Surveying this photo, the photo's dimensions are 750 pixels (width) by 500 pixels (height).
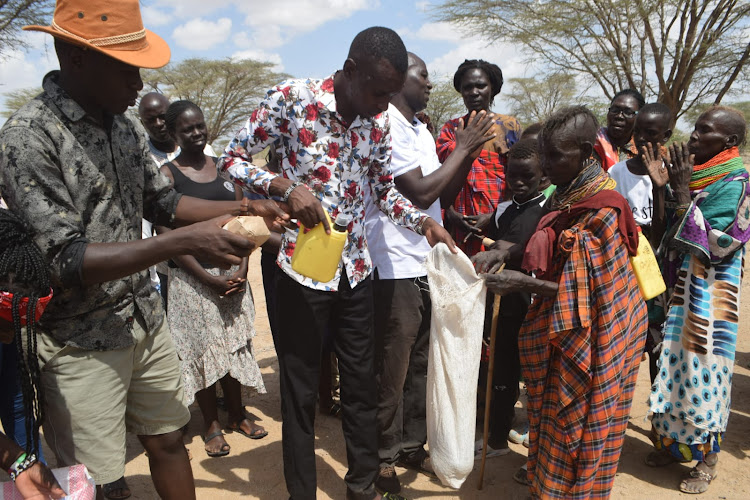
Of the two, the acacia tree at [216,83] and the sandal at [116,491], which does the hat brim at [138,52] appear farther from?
the acacia tree at [216,83]

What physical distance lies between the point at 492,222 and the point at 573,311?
1315 millimetres

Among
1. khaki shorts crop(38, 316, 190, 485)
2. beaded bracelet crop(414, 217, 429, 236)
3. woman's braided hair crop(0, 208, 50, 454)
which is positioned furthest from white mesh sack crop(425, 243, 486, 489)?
woman's braided hair crop(0, 208, 50, 454)

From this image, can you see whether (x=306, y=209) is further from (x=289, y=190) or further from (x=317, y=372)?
(x=317, y=372)

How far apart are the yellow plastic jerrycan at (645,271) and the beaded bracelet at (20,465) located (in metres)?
2.35

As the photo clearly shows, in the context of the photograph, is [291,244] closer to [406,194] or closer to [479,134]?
[406,194]

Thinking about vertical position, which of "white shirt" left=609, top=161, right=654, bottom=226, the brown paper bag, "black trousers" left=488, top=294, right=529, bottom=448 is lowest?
"black trousers" left=488, top=294, right=529, bottom=448

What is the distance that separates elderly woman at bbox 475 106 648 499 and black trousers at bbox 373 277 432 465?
53 cm

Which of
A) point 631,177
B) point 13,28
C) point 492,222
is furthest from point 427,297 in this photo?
point 13,28

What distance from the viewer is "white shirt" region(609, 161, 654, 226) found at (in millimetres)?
3600

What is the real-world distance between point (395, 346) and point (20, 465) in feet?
5.59

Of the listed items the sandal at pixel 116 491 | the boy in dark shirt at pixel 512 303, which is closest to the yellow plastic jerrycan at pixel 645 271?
the boy in dark shirt at pixel 512 303

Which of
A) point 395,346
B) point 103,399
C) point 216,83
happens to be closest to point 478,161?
point 395,346

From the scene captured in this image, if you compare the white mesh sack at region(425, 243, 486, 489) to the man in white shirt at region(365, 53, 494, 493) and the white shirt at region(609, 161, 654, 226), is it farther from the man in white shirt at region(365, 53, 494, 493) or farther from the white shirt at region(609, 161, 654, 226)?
the white shirt at region(609, 161, 654, 226)

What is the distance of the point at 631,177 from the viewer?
3684 millimetres
